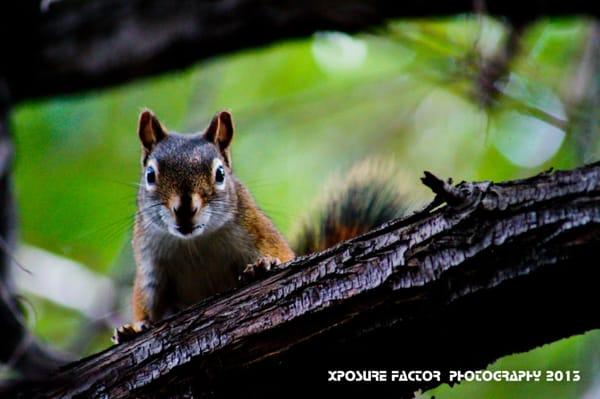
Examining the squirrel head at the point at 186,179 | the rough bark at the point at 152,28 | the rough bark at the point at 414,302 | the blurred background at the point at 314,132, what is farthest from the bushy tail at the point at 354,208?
the rough bark at the point at 414,302

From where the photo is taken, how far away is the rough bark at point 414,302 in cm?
174

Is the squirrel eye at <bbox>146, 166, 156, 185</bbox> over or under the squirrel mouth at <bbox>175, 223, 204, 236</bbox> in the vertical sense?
over

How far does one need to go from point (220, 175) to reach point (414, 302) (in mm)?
1180

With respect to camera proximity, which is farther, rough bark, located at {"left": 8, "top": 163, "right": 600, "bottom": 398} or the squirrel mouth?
the squirrel mouth

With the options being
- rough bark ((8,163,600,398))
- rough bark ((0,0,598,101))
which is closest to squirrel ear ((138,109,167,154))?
rough bark ((0,0,598,101))

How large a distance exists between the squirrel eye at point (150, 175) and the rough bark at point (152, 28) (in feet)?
2.91

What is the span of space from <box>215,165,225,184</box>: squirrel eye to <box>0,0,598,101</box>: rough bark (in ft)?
2.87

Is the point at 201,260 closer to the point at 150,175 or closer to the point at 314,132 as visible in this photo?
the point at 150,175

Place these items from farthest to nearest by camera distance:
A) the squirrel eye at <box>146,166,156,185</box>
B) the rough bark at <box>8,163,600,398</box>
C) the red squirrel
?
the squirrel eye at <box>146,166,156,185</box> → the red squirrel → the rough bark at <box>8,163,600,398</box>

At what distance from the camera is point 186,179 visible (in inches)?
109

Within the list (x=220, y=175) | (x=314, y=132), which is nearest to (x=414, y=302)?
(x=220, y=175)

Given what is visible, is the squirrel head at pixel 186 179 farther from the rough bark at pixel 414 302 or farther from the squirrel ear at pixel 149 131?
the rough bark at pixel 414 302

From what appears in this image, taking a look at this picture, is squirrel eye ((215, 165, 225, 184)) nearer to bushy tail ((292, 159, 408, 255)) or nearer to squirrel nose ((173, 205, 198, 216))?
squirrel nose ((173, 205, 198, 216))

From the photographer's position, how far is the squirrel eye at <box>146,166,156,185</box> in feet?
9.30
